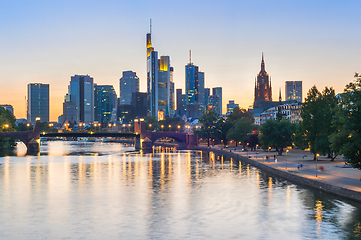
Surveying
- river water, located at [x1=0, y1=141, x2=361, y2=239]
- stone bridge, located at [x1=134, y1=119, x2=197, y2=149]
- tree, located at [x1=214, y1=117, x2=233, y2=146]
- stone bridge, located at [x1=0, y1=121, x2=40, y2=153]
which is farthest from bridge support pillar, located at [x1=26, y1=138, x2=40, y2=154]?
river water, located at [x1=0, y1=141, x2=361, y2=239]

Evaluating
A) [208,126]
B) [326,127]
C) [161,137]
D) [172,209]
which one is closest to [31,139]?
[161,137]

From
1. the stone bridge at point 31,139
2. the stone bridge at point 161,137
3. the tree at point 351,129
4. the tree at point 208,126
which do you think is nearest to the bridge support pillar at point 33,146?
the stone bridge at point 31,139

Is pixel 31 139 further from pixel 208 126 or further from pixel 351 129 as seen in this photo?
pixel 351 129

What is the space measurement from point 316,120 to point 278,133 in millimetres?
20533

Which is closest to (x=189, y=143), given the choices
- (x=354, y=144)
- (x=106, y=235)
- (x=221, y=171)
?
(x=221, y=171)

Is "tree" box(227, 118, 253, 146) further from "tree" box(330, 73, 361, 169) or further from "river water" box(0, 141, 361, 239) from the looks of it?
"tree" box(330, 73, 361, 169)

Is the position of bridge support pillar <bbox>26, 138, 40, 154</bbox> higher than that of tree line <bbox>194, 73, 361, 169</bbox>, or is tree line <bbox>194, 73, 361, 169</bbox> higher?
tree line <bbox>194, 73, 361, 169</bbox>

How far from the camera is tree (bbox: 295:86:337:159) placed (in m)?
73.4

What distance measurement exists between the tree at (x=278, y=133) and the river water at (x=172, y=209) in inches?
1222

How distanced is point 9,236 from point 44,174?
1703 inches

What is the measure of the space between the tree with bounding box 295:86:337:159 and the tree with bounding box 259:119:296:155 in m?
16.7

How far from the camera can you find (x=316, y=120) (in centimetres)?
7444

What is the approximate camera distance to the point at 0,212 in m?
40.2

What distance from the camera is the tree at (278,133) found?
94.9 metres
